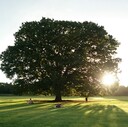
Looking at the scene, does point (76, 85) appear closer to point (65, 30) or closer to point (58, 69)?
point (58, 69)

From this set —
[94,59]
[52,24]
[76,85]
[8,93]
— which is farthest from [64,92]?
[8,93]

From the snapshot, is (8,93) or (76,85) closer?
(76,85)

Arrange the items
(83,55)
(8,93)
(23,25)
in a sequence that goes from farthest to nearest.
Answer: (8,93), (23,25), (83,55)

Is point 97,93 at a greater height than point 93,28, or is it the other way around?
point 93,28

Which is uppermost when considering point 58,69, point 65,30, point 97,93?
point 65,30

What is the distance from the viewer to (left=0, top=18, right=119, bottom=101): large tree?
7088cm

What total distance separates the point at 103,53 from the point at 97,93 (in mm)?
7801

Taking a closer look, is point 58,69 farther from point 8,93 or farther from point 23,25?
point 8,93

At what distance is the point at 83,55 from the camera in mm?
70000

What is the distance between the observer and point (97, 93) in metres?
72.9

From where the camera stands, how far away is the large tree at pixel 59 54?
233 feet

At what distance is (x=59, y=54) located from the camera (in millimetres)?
72812

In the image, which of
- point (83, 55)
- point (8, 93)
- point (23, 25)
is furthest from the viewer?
point (8, 93)

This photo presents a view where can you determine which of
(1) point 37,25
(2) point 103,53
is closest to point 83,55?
(2) point 103,53
